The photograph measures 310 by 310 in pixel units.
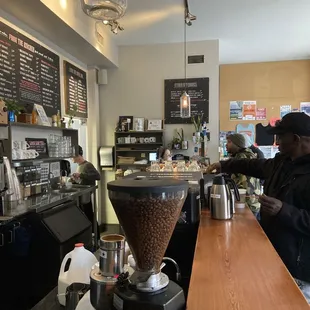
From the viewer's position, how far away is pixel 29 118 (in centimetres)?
355

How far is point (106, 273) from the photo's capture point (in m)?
0.93

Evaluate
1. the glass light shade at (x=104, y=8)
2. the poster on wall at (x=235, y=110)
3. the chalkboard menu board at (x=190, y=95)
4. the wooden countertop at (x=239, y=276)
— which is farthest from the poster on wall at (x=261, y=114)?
the wooden countertop at (x=239, y=276)

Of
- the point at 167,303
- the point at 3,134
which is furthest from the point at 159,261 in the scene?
the point at 3,134

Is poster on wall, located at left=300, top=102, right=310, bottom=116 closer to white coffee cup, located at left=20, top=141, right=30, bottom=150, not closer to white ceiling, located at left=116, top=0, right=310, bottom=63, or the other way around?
white ceiling, located at left=116, top=0, right=310, bottom=63

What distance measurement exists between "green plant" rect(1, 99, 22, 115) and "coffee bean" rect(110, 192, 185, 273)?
9.14 ft

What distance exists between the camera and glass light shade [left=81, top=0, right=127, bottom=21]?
2471 millimetres

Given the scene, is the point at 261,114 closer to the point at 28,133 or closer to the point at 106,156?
the point at 106,156

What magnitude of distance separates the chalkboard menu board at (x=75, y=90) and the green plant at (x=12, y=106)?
1.43 metres

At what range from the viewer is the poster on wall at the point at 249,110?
6992 mm

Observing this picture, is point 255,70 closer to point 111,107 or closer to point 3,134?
point 111,107

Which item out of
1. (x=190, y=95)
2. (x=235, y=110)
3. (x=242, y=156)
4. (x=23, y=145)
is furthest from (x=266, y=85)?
(x=23, y=145)

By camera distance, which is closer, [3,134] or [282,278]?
[282,278]

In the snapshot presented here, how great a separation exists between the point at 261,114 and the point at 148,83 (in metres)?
2.85

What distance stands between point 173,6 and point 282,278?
12.7 feet
